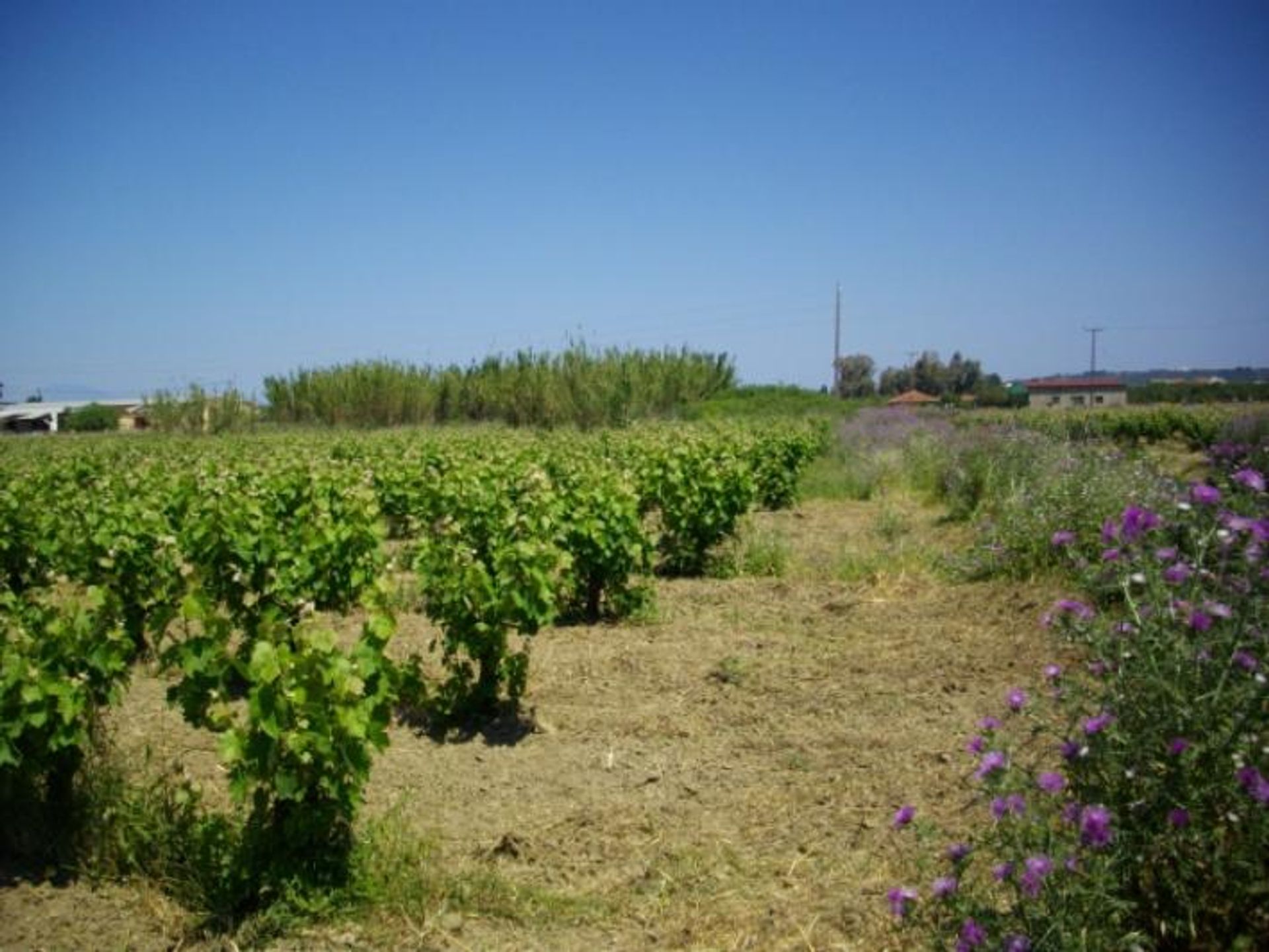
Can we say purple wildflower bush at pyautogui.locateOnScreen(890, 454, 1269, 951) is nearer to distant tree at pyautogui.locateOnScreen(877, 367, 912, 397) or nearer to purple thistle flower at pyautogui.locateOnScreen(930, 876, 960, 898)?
purple thistle flower at pyautogui.locateOnScreen(930, 876, 960, 898)

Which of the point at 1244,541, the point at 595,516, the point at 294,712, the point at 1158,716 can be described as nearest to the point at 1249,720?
the point at 1158,716

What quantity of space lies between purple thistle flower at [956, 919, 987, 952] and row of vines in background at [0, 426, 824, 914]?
2017 mm

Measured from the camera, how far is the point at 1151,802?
90.3 inches

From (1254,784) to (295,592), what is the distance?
5.86 m

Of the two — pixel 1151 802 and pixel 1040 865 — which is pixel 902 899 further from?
→ pixel 1151 802

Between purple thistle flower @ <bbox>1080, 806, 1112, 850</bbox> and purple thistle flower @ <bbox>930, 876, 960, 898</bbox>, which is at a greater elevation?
purple thistle flower @ <bbox>1080, 806, 1112, 850</bbox>

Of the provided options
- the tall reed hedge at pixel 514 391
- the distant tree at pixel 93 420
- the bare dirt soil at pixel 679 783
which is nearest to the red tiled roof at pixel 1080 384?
the tall reed hedge at pixel 514 391

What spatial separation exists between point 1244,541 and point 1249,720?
3.70 feet

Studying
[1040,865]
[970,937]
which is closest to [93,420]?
[970,937]

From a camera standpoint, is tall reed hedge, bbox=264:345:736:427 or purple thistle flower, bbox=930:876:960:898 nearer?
purple thistle flower, bbox=930:876:960:898

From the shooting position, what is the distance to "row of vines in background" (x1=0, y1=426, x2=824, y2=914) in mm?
3275

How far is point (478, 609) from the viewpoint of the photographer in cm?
489

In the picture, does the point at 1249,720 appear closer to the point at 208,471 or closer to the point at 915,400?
the point at 208,471

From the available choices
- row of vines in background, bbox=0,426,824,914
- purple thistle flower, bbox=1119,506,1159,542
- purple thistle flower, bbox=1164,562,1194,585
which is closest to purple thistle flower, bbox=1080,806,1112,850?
purple thistle flower, bbox=1164,562,1194,585
